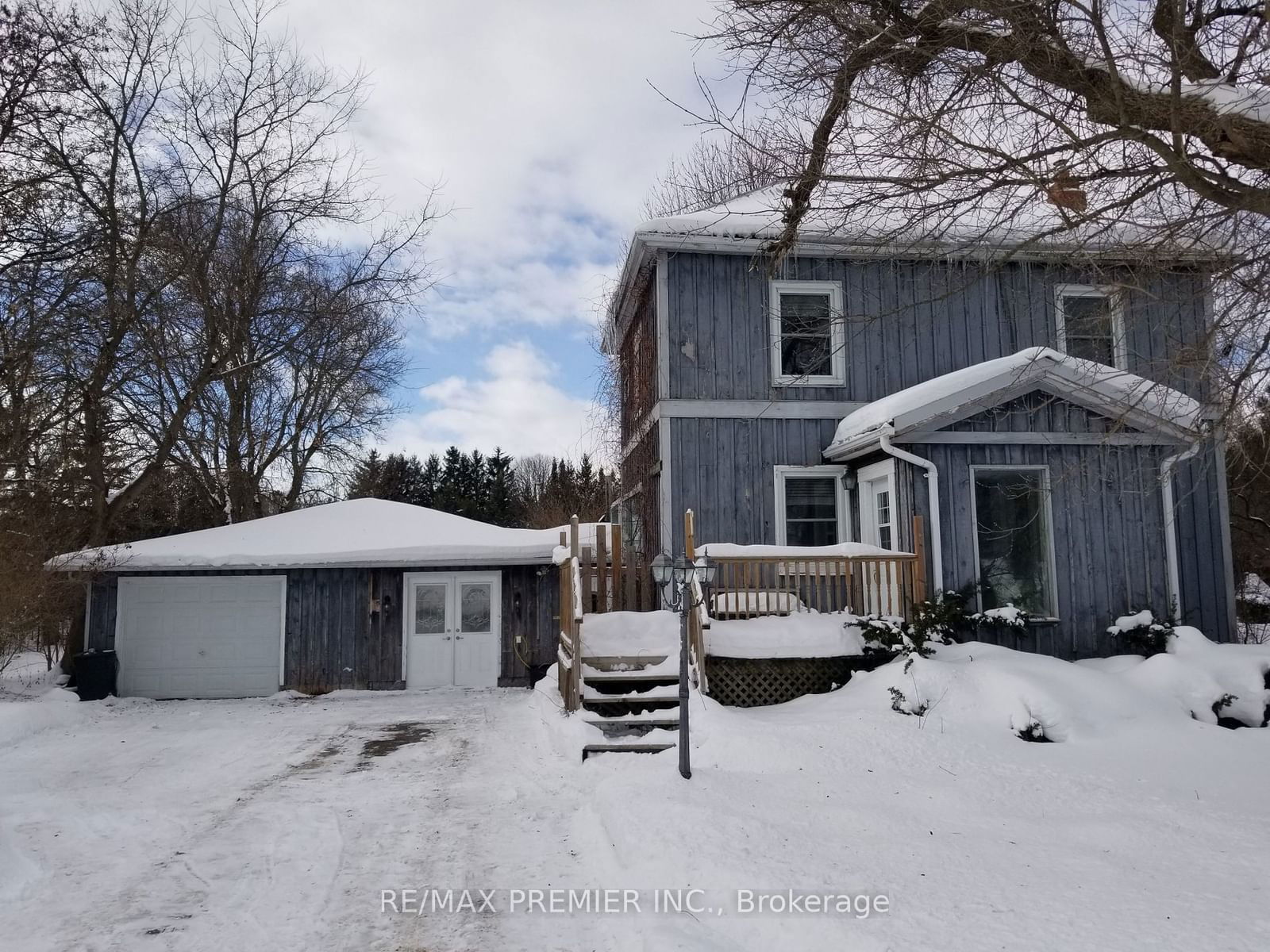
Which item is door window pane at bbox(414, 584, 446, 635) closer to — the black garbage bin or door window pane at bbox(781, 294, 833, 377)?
the black garbage bin

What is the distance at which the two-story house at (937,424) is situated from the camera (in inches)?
404

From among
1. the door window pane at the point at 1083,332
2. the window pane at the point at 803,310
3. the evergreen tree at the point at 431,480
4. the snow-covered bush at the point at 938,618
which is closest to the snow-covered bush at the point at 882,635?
the snow-covered bush at the point at 938,618

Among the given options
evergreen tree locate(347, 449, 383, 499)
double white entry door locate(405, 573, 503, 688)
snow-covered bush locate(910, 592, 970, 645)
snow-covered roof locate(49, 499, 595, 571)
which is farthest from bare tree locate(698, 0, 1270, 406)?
evergreen tree locate(347, 449, 383, 499)

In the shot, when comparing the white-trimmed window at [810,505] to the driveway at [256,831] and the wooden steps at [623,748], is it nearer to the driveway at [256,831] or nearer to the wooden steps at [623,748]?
the driveway at [256,831]

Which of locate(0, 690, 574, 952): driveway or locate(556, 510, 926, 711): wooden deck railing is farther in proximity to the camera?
locate(556, 510, 926, 711): wooden deck railing

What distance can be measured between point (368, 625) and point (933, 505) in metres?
9.14

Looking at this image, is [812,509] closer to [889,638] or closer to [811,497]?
[811,497]

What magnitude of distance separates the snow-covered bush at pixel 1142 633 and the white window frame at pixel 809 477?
131 inches

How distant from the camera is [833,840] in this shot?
5.35m

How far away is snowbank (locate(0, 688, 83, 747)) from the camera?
9.88 m

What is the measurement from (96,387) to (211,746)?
8.68 m

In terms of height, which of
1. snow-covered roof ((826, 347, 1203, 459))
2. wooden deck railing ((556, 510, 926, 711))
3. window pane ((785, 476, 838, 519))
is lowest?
wooden deck railing ((556, 510, 926, 711))

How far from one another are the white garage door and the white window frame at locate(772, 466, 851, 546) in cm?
816

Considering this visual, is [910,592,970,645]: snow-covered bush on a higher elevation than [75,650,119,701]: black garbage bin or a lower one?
higher
